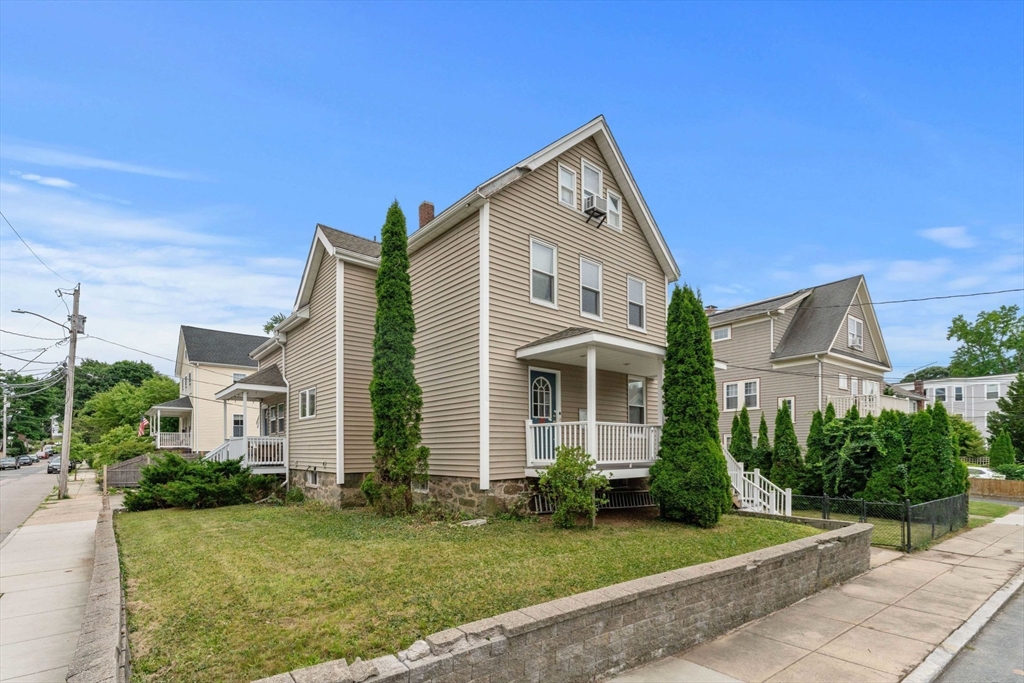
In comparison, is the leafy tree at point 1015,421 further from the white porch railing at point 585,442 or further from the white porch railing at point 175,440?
the white porch railing at point 175,440

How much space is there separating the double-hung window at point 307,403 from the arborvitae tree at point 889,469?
52.5 ft

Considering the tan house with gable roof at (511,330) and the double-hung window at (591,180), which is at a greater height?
the double-hung window at (591,180)

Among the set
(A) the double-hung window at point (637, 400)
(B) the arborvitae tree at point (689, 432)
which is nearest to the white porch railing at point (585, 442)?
(B) the arborvitae tree at point (689, 432)

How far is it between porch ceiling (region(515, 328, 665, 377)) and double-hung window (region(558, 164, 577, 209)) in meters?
3.48

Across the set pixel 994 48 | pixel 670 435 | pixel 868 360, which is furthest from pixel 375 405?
pixel 868 360

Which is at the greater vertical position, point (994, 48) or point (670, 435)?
point (994, 48)

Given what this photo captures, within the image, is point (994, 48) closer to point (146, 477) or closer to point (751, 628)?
point (751, 628)

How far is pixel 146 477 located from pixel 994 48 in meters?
24.7

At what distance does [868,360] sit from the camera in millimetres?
24375

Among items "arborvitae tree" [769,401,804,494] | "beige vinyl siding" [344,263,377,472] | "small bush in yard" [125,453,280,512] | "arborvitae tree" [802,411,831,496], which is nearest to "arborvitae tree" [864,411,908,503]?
"arborvitae tree" [802,411,831,496]

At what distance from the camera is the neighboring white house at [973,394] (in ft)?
138

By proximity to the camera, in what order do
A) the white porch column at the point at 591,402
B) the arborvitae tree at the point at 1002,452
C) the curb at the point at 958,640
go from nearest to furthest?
the curb at the point at 958,640 → the white porch column at the point at 591,402 → the arborvitae tree at the point at 1002,452

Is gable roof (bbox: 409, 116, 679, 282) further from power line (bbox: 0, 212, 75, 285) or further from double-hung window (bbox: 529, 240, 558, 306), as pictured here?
power line (bbox: 0, 212, 75, 285)

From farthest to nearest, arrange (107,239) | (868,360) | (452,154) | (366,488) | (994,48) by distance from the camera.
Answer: (868,360), (452,154), (107,239), (994,48), (366,488)
